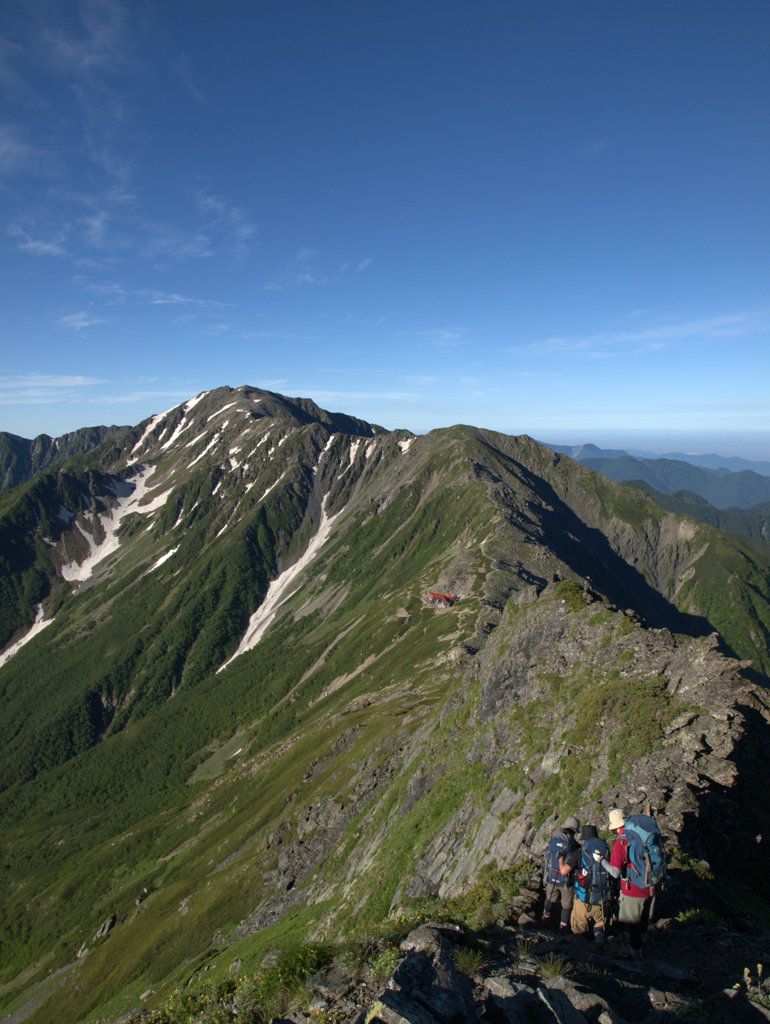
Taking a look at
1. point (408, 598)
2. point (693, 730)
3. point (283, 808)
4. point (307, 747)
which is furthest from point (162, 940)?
point (408, 598)

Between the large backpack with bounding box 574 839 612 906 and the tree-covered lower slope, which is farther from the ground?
the large backpack with bounding box 574 839 612 906

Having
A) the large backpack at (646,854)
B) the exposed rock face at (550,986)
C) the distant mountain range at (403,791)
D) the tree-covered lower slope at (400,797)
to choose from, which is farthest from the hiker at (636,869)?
the tree-covered lower slope at (400,797)

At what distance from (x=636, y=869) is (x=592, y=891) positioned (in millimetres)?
1632

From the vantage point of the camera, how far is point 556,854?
57.1 ft

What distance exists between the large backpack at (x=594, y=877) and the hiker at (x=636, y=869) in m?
0.15

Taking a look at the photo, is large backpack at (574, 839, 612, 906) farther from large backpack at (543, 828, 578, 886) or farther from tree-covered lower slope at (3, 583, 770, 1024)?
tree-covered lower slope at (3, 583, 770, 1024)

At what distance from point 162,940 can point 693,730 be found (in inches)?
3484

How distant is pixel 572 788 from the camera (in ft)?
97.1

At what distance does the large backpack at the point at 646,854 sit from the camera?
15094mm

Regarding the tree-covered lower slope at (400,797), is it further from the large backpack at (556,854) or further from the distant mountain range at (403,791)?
the large backpack at (556,854)

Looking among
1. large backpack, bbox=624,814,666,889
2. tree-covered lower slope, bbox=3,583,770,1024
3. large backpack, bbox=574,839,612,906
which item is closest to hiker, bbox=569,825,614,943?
large backpack, bbox=574,839,612,906

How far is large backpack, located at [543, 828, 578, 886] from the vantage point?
56.3 ft

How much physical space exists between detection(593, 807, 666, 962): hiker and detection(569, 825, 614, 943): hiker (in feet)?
0.57

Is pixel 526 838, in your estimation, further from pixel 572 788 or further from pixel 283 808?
pixel 283 808
